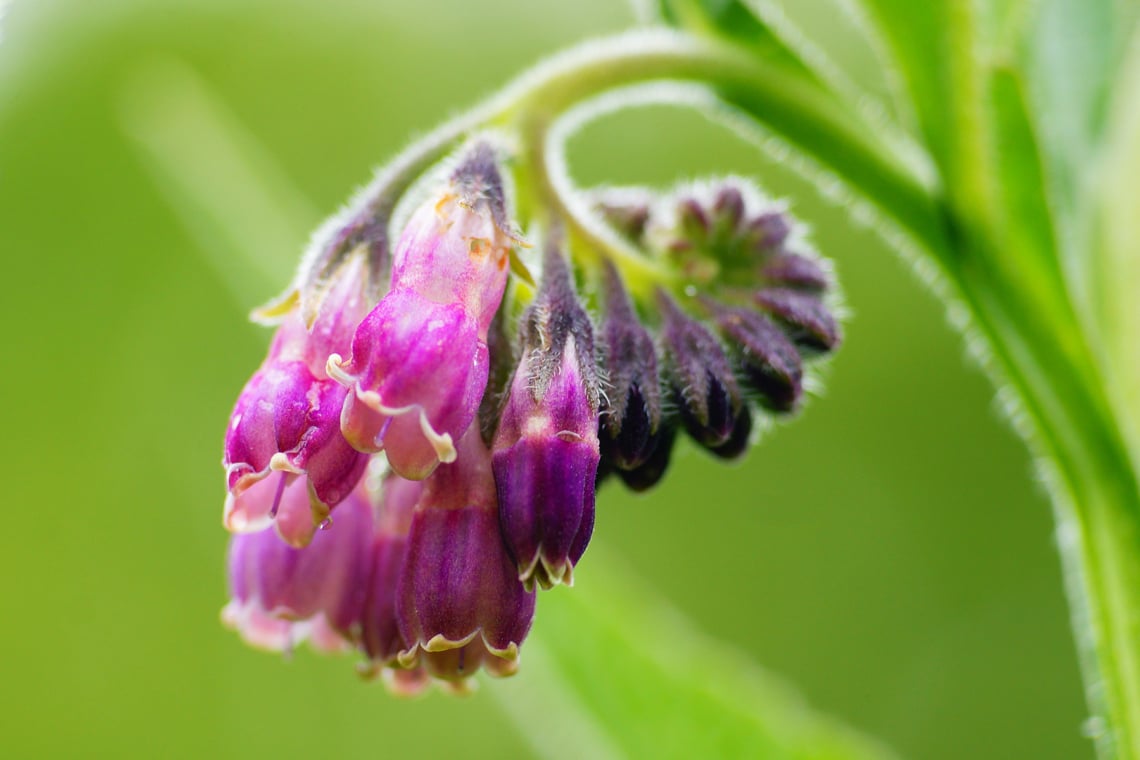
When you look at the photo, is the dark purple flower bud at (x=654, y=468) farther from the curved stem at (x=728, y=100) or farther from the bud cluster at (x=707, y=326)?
the curved stem at (x=728, y=100)

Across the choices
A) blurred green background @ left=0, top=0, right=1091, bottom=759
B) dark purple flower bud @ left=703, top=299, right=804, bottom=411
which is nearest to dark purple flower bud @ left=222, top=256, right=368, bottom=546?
dark purple flower bud @ left=703, top=299, right=804, bottom=411

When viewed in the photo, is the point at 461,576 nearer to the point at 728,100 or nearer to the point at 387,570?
the point at 387,570

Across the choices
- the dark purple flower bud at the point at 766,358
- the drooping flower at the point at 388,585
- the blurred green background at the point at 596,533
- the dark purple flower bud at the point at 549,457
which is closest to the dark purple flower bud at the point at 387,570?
the drooping flower at the point at 388,585

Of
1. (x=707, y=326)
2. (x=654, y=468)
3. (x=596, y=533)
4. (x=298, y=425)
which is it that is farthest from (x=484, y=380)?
(x=596, y=533)

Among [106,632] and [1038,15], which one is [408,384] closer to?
[1038,15]

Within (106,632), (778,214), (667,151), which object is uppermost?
(667,151)

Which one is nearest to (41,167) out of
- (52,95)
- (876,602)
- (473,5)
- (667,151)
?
(52,95)

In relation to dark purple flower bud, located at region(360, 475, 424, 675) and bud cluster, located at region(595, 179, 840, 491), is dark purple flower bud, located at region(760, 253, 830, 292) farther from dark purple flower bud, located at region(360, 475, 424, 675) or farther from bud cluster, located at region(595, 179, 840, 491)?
dark purple flower bud, located at region(360, 475, 424, 675)

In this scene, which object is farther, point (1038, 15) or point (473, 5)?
point (473, 5)
